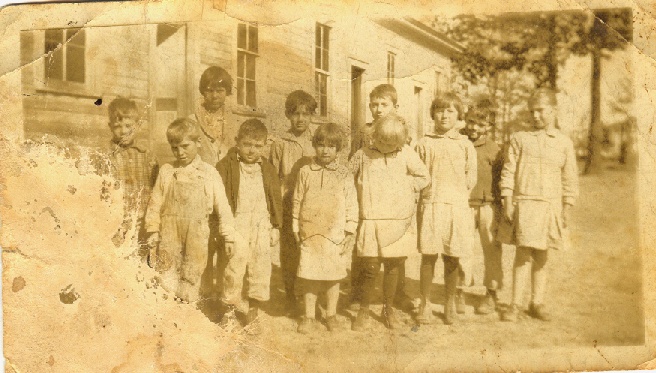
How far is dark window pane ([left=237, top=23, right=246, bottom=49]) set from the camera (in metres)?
4.11

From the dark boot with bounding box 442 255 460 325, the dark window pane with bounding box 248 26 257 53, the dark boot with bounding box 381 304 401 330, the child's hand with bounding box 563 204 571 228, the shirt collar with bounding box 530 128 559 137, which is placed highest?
the dark window pane with bounding box 248 26 257 53

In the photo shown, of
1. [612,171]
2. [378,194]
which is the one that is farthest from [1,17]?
[612,171]

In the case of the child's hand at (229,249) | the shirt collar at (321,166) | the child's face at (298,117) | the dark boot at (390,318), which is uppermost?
the child's face at (298,117)

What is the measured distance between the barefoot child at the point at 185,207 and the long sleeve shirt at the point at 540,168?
5.32 ft

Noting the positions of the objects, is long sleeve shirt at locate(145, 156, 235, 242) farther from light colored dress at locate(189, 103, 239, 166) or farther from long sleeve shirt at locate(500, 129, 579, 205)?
long sleeve shirt at locate(500, 129, 579, 205)

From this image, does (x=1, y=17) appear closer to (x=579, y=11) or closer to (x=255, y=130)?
(x=255, y=130)

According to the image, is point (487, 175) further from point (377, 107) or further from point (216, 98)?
point (216, 98)

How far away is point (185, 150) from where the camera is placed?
4.09 meters

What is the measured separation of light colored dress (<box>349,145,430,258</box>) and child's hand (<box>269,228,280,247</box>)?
453 millimetres

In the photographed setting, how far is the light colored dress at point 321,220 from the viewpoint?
13.4 ft

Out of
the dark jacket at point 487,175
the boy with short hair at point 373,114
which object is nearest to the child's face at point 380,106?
the boy with short hair at point 373,114

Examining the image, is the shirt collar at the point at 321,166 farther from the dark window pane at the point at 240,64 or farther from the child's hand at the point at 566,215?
the child's hand at the point at 566,215

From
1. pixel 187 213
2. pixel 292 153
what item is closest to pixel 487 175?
pixel 292 153

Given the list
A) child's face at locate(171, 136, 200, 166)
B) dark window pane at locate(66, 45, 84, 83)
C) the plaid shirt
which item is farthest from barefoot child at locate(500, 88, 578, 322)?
dark window pane at locate(66, 45, 84, 83)
